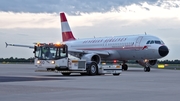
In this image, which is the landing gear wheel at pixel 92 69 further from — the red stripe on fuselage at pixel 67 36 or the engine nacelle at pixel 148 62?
the red stripe on fuselage at pixel 67 36

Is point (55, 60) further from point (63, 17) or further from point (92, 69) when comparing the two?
point (63, 17)

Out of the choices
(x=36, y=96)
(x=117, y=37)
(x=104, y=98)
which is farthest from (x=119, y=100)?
(x=117, y=37)

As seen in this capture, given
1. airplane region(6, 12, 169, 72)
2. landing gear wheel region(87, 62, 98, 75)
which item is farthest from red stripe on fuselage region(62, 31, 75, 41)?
landing gear wheel region(87, 62, 98, 75)

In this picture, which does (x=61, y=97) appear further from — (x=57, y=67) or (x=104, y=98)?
(x=57, y=67)

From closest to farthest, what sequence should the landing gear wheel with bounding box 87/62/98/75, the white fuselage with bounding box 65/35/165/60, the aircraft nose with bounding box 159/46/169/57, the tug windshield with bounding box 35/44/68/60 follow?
the tug windshield with bounding box 35/44/68/60 → the landing gear wheel with bounding box 87/62/98/75 → the aircraft nose with bounding box 159/46/169/57 → the white fuselage with bounding box 65/35/165/60

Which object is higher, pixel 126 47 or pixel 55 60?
pixel 126 47

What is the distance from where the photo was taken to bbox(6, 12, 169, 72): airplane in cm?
4406

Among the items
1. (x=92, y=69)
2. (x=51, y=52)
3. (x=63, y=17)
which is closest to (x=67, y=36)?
(x=63, y=17)

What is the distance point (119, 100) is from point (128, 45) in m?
32.7

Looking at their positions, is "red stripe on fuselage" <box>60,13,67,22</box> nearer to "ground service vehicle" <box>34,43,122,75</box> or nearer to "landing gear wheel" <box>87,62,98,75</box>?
"landing gear wheel" <box>87,62,98,75</box>

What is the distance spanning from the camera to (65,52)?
1236 inches

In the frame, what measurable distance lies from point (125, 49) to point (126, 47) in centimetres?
25

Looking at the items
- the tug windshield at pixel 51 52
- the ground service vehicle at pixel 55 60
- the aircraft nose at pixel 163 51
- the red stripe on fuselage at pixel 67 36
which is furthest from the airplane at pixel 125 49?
the tug windshield at pixel 51 52

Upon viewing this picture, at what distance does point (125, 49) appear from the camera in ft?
152
